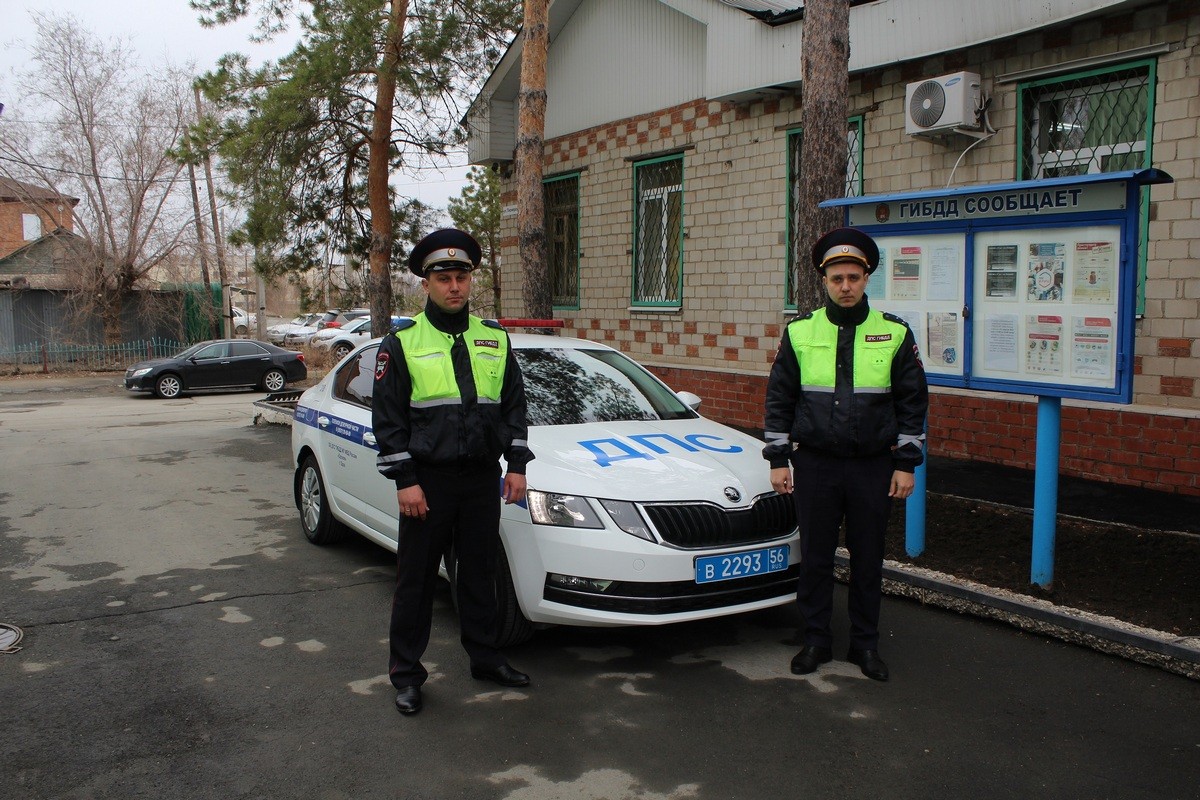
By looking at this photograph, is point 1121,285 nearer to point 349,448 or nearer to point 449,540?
point 449,540

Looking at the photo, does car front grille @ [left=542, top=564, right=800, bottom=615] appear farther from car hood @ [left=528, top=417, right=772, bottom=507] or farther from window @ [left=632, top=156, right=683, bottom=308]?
window @ [left=632, top=156, right=683, bottom=308]

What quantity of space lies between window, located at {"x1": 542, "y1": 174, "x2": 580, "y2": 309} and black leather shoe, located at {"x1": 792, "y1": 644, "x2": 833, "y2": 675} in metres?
10.6

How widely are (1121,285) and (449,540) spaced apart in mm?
3543

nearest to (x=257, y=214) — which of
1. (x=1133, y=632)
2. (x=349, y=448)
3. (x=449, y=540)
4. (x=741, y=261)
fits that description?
(x=741, y=261)

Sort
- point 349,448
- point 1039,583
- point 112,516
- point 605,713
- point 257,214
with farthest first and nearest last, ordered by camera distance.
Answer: point 257,214, point 112,516, point 349,448, point 1039,583, point 605,713

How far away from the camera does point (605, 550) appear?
4410mm

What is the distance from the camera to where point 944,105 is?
8.86 metres

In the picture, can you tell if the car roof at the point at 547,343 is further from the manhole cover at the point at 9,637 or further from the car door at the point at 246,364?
the car door at the point at 246,364

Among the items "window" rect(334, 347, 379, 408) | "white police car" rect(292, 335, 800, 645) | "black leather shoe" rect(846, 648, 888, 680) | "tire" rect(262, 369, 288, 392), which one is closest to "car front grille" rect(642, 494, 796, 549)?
"white police car" rect(292, 335, 800, 645)

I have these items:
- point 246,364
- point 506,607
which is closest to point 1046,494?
point 506,607

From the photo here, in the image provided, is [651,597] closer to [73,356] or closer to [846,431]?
[846,431]

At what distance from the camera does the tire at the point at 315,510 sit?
6.88 metres

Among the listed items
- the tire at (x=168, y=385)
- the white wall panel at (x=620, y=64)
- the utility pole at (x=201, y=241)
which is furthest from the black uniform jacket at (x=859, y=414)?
the utility pole at (x=201, y=241)

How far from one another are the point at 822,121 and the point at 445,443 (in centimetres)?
428
